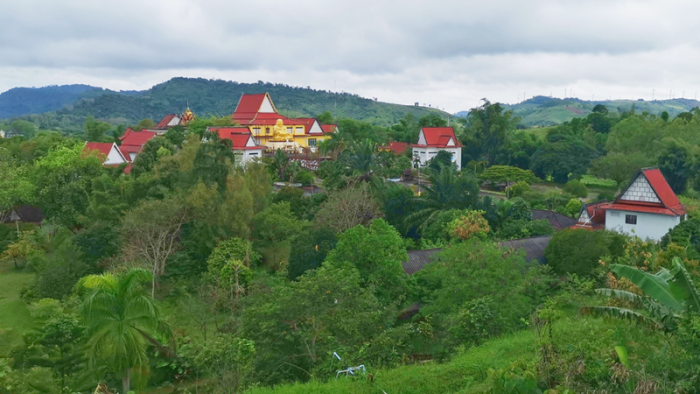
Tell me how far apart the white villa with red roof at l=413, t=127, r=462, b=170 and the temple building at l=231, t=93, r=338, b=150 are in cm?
913

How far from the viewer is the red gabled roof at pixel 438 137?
51.3m

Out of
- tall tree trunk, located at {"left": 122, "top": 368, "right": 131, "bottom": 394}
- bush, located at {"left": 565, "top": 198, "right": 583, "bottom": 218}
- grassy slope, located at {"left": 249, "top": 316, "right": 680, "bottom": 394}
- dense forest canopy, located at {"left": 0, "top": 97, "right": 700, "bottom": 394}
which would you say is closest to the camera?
grassy slope, located at {"left": 249, "top": 316, "right": 680, "bottom": 394}

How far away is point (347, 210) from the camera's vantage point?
80.3ft

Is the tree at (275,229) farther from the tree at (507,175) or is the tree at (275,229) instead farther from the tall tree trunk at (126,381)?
the tree at (507,175)

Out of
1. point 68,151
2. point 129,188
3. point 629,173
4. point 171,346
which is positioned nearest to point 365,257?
point 171,346

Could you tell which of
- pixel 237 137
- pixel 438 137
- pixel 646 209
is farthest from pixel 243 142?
pixel 646 209

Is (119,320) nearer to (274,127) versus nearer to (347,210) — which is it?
(347,210)

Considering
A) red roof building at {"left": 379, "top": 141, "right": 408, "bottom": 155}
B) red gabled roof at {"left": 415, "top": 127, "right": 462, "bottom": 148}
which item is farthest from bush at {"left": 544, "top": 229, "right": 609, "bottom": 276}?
red roof building at {"left": 379, "top": 141, "right": 408, "bottom": 155}

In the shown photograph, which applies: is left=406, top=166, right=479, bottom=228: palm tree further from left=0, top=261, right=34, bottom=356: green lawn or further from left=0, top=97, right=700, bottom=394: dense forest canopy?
left=0, top=261, right=34, bottom=356: green lawn

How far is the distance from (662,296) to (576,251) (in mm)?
9755

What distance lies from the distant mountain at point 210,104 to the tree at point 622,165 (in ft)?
269

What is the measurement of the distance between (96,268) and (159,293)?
2981 millimetres

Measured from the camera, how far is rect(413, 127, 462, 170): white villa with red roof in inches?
2019

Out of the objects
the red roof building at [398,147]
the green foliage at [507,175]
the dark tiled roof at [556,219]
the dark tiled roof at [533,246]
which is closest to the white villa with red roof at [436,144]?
the red roof building at [398,147]
